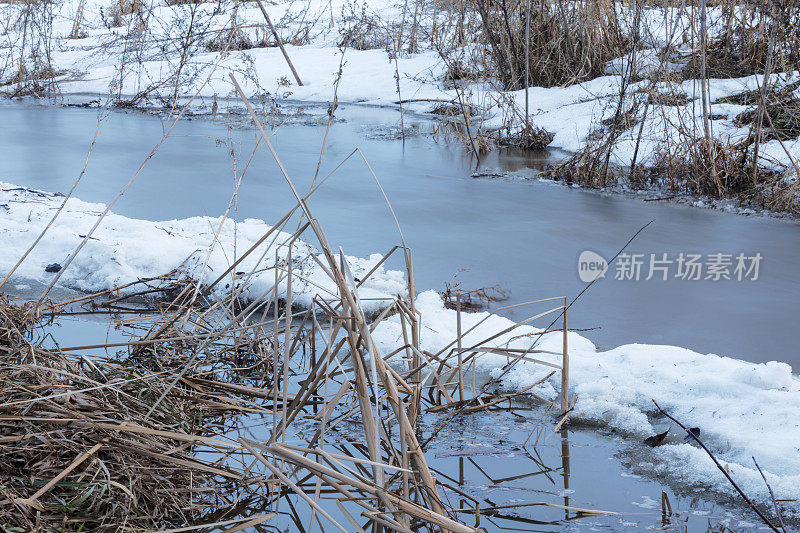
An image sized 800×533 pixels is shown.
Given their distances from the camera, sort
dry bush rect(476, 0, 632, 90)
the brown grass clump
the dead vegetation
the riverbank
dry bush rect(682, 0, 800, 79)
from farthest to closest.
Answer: dry bush rect(476, 0, 632, 90)
dry bush rect(682, 0, 800, 79)
the riverbank
the brown grass clump
the dead vegetation

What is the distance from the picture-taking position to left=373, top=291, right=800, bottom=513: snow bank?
170 centimetres

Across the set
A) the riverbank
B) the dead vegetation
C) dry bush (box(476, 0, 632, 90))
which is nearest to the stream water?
the dead vegetation

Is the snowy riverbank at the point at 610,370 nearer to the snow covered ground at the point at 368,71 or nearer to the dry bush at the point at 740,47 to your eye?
the snow covered ground at the point at 368,71

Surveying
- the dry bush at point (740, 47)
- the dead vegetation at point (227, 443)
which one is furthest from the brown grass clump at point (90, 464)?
the dry bush at point (740, 47)

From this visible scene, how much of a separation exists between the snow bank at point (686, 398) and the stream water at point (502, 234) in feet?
0.31

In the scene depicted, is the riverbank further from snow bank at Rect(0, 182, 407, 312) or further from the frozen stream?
snow bank at Rect(0, 182, 407, 312)

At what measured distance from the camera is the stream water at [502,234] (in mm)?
1695

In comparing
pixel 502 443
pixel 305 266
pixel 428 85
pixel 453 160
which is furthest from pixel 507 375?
pixel 428 85

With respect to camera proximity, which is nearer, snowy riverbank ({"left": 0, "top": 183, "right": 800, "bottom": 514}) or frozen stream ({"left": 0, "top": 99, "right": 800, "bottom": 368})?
snowy riverbank ({"left": 0, "top": 183, "right": 800, "bottom": 514})

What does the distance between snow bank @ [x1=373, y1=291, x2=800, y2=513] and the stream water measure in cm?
9

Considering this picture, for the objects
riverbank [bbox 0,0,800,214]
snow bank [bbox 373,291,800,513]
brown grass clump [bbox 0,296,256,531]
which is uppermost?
riverbank [bbox 0,0,800,214]

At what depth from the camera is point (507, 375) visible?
2.18 metres

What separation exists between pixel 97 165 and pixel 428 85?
3.76 m

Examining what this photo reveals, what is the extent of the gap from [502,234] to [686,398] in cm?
210
